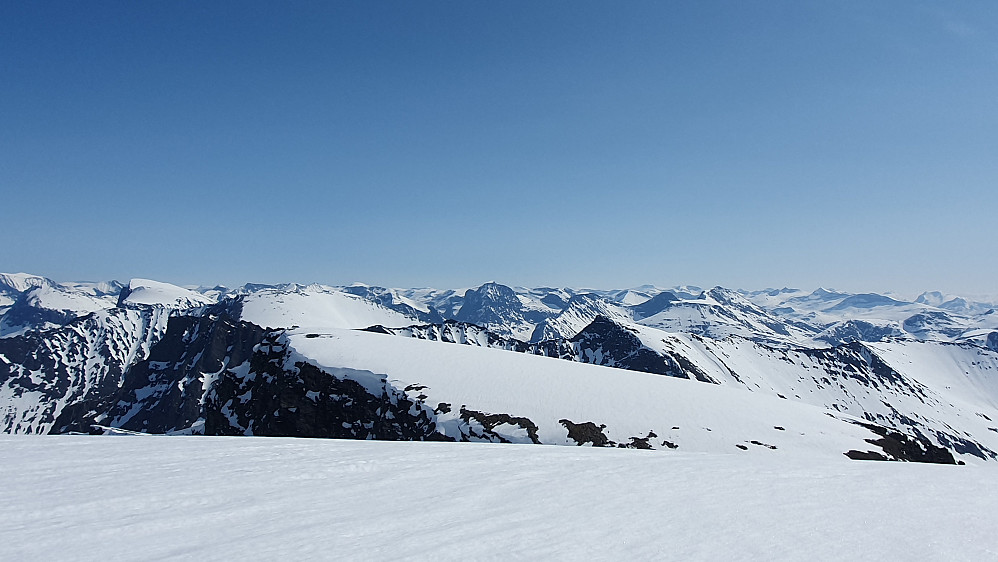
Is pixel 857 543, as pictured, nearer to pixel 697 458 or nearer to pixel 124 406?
pixel 697 458

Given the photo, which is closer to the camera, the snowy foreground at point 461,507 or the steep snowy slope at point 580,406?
the snowy foreground at point 461,507

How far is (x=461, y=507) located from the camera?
25.7 feet

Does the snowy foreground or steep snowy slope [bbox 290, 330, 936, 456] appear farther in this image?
steep snowy slope [bbox 290, 330, 936, 456]

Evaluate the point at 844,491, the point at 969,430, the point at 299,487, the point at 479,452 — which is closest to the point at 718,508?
the point at 844,491

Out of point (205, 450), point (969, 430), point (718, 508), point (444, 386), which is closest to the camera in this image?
point (718, 508)

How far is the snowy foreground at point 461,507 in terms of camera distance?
20.5 ft

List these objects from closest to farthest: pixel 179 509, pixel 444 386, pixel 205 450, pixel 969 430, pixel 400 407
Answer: pixel 179 509 < pixel 205 450 < pixel 400 407 < pixel 444 386 < pixel 969 430

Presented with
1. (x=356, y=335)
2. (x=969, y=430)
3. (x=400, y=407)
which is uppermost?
(x=356, y=335)

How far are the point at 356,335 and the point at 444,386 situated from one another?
103 feet

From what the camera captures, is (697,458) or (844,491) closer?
(844,491)

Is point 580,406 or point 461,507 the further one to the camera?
point 580,406

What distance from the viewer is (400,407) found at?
49281 mm

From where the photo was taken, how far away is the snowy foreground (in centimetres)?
623

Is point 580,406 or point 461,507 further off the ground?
point 461,507
